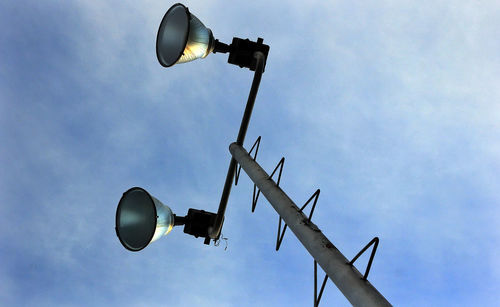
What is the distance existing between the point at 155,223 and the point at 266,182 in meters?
2.00

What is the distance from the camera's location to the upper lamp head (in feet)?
18.6

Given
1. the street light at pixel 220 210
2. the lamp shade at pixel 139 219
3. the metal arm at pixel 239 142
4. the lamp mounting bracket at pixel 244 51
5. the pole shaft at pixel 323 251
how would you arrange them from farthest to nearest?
the lamp mounting bracket at pixel 244 51
the metal arm at pixel 239 142
the lamp shade at pixel 139 219
the street light at pixel 220 210
the pole shaft at pixel 323 251

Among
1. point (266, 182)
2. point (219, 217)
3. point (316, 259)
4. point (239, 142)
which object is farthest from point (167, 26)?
point (316, 259)

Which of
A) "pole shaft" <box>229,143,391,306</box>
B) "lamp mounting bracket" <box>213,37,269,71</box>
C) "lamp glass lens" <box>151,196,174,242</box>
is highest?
"lamp mounting bracket" <box>213,37,269,71</box>

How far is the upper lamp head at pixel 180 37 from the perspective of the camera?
567 centimetres

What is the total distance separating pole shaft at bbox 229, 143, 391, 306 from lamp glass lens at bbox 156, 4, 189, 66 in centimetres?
259

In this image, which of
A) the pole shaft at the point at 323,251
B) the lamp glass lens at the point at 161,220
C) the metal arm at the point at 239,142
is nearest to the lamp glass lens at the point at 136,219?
the lamp glass lens at the point at 161,220

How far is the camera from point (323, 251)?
4188mm

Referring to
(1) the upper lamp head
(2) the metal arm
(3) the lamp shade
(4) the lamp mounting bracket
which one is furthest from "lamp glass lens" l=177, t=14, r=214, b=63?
(3) the lamp shade

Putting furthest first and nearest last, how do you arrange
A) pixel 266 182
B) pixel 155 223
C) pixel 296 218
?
→ pixel 266 182
pixel 155 223
pixel 296 218

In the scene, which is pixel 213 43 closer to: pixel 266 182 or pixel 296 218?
pixel 266 182

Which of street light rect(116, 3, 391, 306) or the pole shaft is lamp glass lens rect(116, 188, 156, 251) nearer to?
street light rect(116, 3, 391, 306)

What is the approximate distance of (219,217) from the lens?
7.69m

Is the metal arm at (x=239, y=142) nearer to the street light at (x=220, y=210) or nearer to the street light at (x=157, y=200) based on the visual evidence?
the street light at (x=220, y=210)
